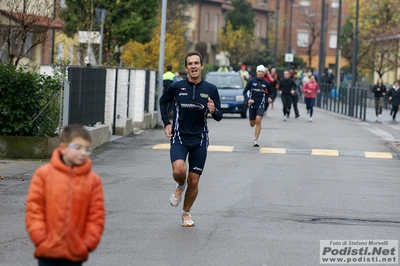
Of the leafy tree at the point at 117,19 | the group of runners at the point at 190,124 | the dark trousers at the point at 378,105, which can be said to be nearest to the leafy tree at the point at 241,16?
the leafy tree at the point at 117,19

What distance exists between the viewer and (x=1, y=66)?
1680 centimetres

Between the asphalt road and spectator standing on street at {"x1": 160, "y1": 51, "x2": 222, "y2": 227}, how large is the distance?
53cm

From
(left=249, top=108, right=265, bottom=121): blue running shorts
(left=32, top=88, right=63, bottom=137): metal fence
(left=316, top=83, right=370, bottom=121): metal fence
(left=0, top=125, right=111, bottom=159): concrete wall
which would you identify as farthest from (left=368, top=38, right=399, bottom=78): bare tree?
(left=0, top=125, right=111, bottom=159): concrete wall

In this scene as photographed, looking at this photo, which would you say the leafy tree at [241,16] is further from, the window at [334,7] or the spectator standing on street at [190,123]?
the spectator standing on street at [190,123]

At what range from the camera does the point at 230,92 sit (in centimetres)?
3428

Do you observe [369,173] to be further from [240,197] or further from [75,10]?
[75,10]

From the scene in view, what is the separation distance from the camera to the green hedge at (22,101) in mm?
16578

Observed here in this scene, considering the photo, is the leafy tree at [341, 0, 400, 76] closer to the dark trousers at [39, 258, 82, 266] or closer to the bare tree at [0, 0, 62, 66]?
the bare tree at [0, 0, 62, 66]

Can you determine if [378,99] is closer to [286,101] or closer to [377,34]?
[286,101]

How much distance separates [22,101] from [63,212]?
11496 mm

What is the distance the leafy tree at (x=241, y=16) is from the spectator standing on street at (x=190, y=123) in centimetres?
7732

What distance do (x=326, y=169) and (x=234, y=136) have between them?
295 inches

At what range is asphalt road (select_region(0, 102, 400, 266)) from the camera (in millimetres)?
8406

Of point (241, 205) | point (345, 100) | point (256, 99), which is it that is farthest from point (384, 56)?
point (241, 205)
